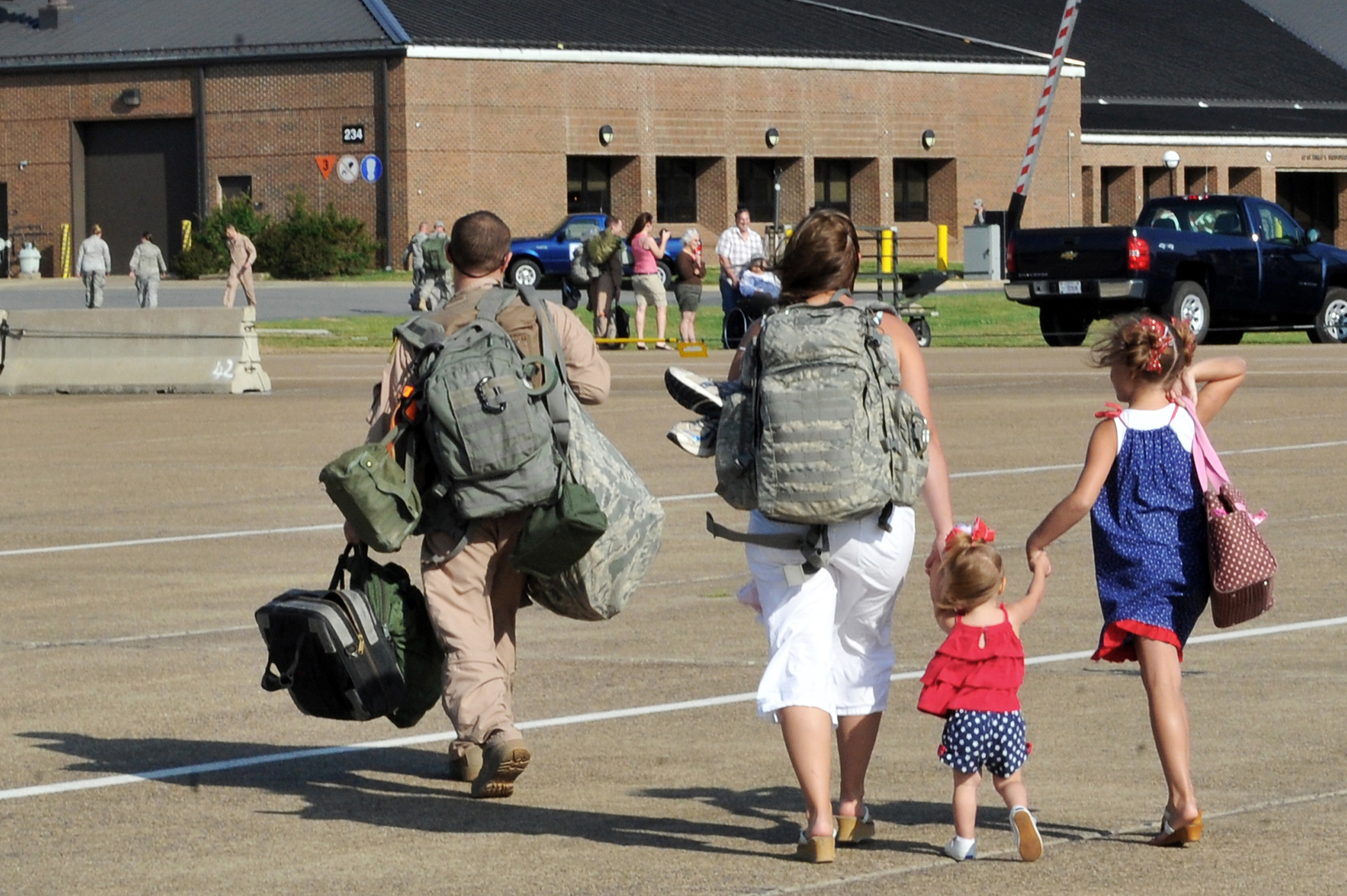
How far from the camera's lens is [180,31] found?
5684 cm

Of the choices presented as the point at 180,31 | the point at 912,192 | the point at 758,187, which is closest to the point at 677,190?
the point at 758,187

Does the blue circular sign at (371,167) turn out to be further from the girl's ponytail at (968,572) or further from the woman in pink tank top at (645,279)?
the girl's ponytail at (968,572)

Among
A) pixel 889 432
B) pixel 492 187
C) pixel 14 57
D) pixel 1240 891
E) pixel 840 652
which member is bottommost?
pixel 1240 891

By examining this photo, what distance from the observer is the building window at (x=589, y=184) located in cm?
5797

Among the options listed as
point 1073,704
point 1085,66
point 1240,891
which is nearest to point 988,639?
point 1240,891

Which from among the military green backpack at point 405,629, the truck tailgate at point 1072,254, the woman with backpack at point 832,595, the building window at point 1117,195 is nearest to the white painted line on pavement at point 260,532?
the military green backpack at point 405,629

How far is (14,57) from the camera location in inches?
2293

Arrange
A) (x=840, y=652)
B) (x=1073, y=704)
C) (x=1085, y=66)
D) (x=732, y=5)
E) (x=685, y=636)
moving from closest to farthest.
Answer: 1. (x=840, y=652)
2. (x=1073, y=704)
3. (x=685, y=636)
4. (x=732, y=5)
5. (x=1085, y=66)

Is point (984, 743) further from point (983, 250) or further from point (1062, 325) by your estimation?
point (983, 250)

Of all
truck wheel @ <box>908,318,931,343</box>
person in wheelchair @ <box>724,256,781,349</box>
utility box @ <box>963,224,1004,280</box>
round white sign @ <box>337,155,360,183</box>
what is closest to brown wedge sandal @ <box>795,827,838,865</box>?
person in wheelchair @ <box>724,256,781,349</box>

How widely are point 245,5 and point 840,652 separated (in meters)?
53.5

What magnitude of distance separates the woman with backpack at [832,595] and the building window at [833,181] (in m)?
57.1

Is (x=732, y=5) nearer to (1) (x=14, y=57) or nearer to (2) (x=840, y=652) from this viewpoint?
(1) (x=14, y=57)

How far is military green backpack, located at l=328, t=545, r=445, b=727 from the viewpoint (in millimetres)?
6348
